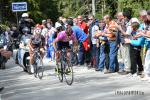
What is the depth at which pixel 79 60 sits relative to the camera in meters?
20.2

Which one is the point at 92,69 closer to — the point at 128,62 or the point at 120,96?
the point at 128,62

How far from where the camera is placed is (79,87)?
→ 13.9 m

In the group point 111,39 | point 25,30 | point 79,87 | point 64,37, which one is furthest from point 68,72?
point 25,30

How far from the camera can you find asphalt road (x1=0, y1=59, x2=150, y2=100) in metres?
12.2

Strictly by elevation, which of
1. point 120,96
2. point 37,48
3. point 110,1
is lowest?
point 120,96

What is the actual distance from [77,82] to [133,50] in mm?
2126

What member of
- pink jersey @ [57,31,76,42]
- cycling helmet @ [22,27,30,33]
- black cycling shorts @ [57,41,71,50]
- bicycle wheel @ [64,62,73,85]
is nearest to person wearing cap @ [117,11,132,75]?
pink jersey @ [57,31,76,42]

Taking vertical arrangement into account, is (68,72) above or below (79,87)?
above

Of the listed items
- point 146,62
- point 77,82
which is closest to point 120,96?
point 146,62

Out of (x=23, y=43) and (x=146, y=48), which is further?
(x=23, y=43)

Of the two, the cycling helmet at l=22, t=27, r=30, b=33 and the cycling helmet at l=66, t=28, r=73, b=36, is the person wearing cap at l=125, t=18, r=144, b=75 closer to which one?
the cycling helmet at l=66, t=28, r=73, b=36

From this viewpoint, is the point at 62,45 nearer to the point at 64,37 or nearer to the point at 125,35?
the point at 64,37

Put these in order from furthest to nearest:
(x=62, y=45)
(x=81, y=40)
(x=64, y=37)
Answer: (x=81, y=40) → (x=62, y=45) → (x=64, y=37)

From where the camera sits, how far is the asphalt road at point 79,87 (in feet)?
40.2
